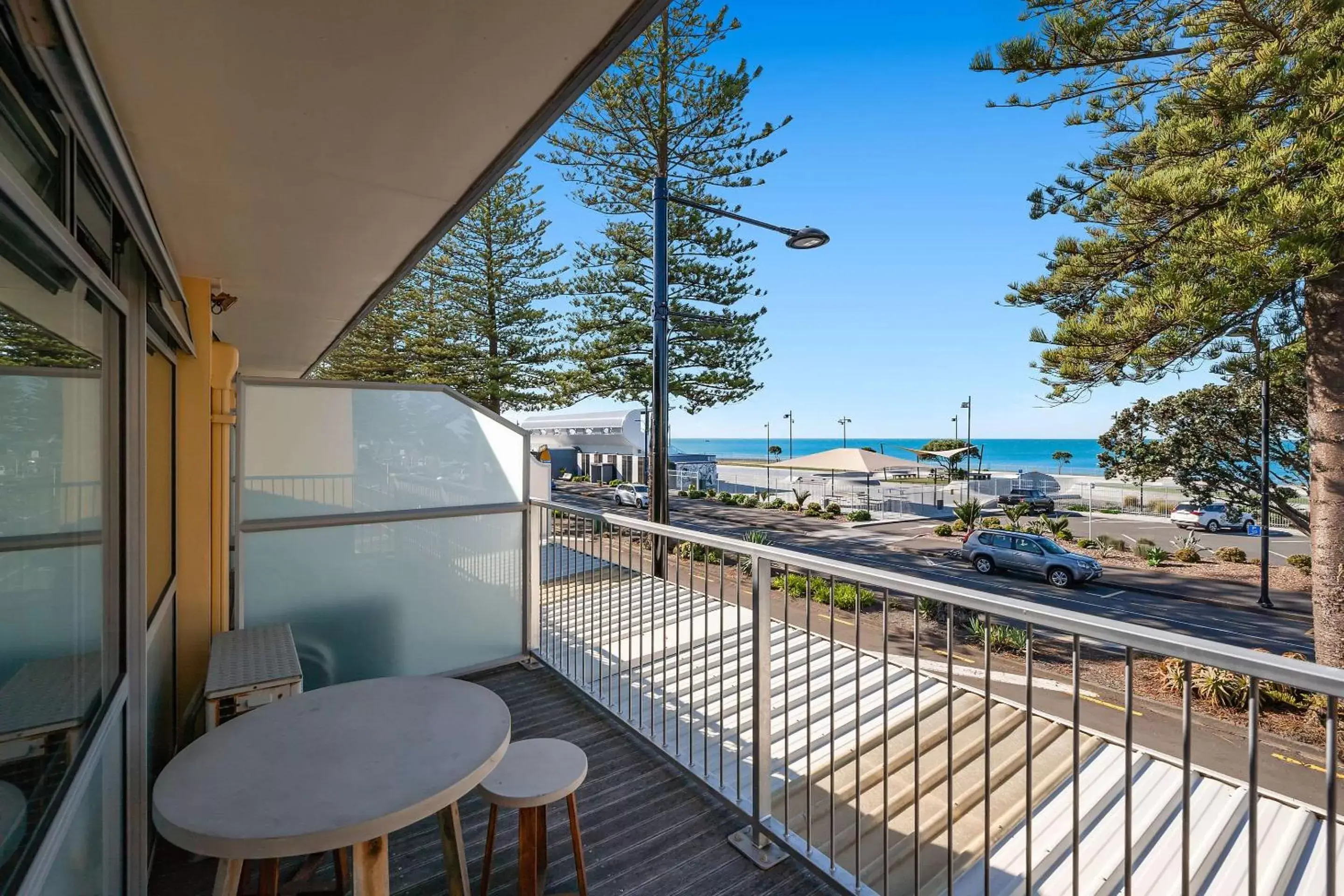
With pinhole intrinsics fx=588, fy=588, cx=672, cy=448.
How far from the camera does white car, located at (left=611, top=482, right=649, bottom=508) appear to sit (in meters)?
19.1

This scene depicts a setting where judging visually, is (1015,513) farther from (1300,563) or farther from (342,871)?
(342,871)

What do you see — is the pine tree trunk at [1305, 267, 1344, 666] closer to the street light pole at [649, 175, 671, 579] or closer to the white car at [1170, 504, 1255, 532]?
the street light pole at [649, 175, 671, 579]

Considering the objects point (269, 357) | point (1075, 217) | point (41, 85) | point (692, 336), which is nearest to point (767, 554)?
point (41, 85)

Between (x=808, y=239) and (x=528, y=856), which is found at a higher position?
(x=808, y=239)

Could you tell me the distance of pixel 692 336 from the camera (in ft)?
42.7

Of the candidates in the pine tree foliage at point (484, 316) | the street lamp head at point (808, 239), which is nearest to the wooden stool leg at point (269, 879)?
the street lamp head at point (808, 239)

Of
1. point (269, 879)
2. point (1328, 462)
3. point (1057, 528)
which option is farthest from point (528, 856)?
point (1057, 528)

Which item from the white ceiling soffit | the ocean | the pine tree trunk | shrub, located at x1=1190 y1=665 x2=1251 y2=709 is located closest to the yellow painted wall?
the white ceiling soffit

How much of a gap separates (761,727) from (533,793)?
735 mm

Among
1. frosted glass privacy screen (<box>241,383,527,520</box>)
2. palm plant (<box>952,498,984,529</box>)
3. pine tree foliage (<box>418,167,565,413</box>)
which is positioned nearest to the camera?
frosted glass privacy screen (<box>241,383,527,520</box>)

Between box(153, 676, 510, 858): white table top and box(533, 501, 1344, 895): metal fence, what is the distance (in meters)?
0.84

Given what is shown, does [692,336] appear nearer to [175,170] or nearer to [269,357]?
[269,357]

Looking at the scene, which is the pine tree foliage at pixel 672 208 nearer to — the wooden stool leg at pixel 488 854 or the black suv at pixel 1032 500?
the wooden stool leg at pixel 488 854

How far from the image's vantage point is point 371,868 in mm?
1288
